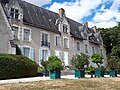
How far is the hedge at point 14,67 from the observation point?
597 inches

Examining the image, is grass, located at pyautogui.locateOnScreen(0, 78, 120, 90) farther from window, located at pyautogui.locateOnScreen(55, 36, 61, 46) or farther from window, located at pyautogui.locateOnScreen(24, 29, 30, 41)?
window, located at pyautogui.locateOnScreen(55, 36, 61, 46)

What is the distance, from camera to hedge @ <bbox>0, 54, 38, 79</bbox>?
49.8 ft

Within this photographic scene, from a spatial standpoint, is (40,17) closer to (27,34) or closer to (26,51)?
(27,34)

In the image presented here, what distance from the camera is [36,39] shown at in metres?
26.0

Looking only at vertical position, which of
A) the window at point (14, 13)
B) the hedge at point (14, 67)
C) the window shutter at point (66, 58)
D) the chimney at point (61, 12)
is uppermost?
the chimney at point (61, 12)

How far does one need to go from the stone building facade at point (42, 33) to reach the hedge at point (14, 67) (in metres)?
6.49

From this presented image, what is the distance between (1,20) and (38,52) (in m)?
7.54

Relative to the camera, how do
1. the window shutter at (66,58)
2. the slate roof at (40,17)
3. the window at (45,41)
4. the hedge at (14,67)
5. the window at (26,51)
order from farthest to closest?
the window shutter at (66,58)
the window at (45,41)
the slate roof at (40,17)
the window at (26,51)
the hedge at (14,67)

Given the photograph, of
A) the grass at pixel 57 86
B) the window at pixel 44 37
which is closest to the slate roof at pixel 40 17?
the window at pixel 44 37

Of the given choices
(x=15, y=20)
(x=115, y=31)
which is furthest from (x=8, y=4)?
(x=115, y=31)

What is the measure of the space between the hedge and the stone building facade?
6486 millimetres

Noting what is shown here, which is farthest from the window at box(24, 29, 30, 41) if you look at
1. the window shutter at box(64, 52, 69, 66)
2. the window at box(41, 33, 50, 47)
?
the window shutter at box(64, 52, 69, 66)

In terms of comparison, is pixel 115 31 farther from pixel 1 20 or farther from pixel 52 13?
pixel 1 20

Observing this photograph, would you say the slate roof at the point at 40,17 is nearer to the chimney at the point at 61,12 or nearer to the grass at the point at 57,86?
the chimney at the point at 61,12
